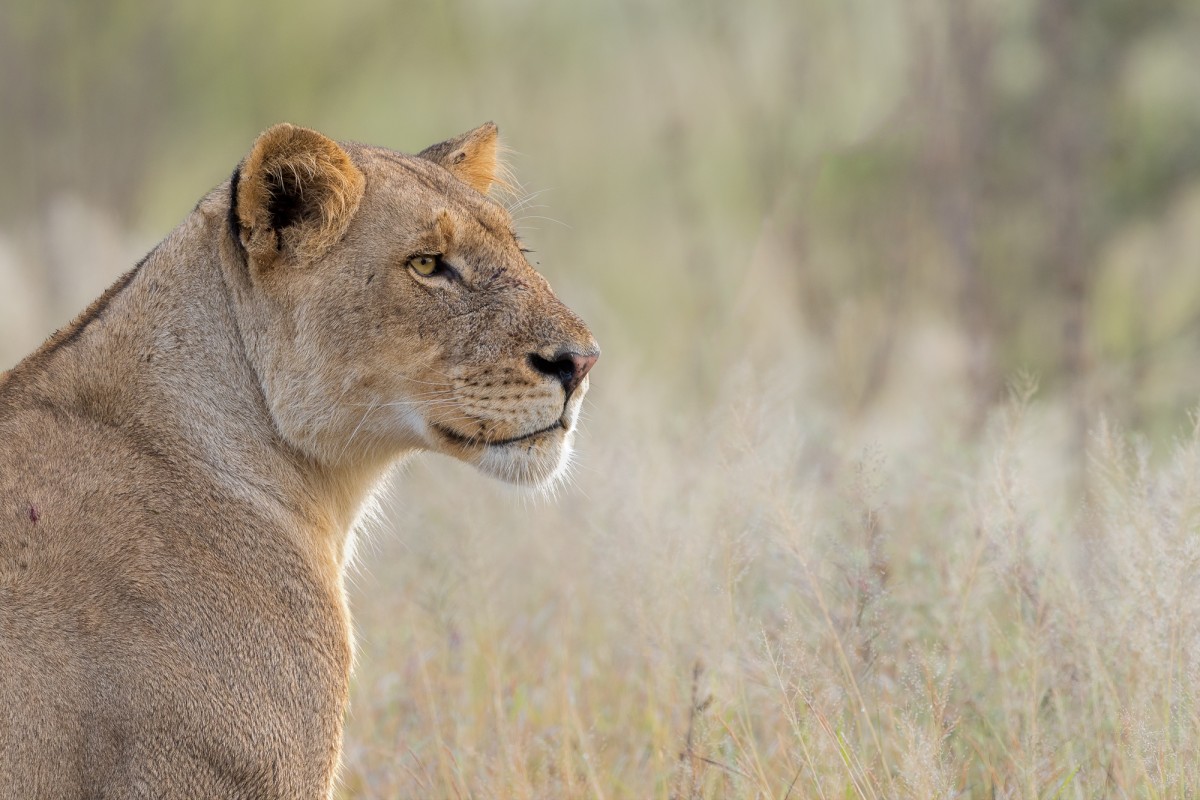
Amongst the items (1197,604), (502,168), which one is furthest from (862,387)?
(1197,604)

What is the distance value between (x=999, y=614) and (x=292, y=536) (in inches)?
104

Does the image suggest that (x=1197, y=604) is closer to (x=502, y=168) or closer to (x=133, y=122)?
(x=502, y=168)

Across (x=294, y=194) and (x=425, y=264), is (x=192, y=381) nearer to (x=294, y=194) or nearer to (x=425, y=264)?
(x=294, y=194)

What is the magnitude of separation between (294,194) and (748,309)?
561cm

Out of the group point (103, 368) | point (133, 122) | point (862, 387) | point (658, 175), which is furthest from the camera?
point (658, 175)

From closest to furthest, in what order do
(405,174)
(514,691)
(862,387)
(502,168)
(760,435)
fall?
(405,174), (760,435), (502,168), (514,691), (862,387)

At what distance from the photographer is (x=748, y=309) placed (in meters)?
8.80

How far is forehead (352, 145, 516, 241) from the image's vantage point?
3.56 metres

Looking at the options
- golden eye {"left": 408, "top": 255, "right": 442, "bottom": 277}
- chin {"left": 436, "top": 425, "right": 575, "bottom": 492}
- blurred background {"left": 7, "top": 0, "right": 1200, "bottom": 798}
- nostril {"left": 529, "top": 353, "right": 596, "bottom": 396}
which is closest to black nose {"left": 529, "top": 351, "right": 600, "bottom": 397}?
nostril {"left": 529, "top": 353, "right": 596, "bottom": 396}

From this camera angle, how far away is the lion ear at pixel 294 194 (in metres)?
3.31

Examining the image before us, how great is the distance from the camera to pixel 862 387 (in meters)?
8.95

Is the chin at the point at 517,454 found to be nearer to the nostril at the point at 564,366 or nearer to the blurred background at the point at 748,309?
the nostril at the point at 564,366

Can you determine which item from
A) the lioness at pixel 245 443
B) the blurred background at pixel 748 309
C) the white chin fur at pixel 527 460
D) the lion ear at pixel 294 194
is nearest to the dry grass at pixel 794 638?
the blurred background at pixel 748 309

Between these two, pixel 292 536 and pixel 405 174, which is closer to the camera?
pixel 292 536
